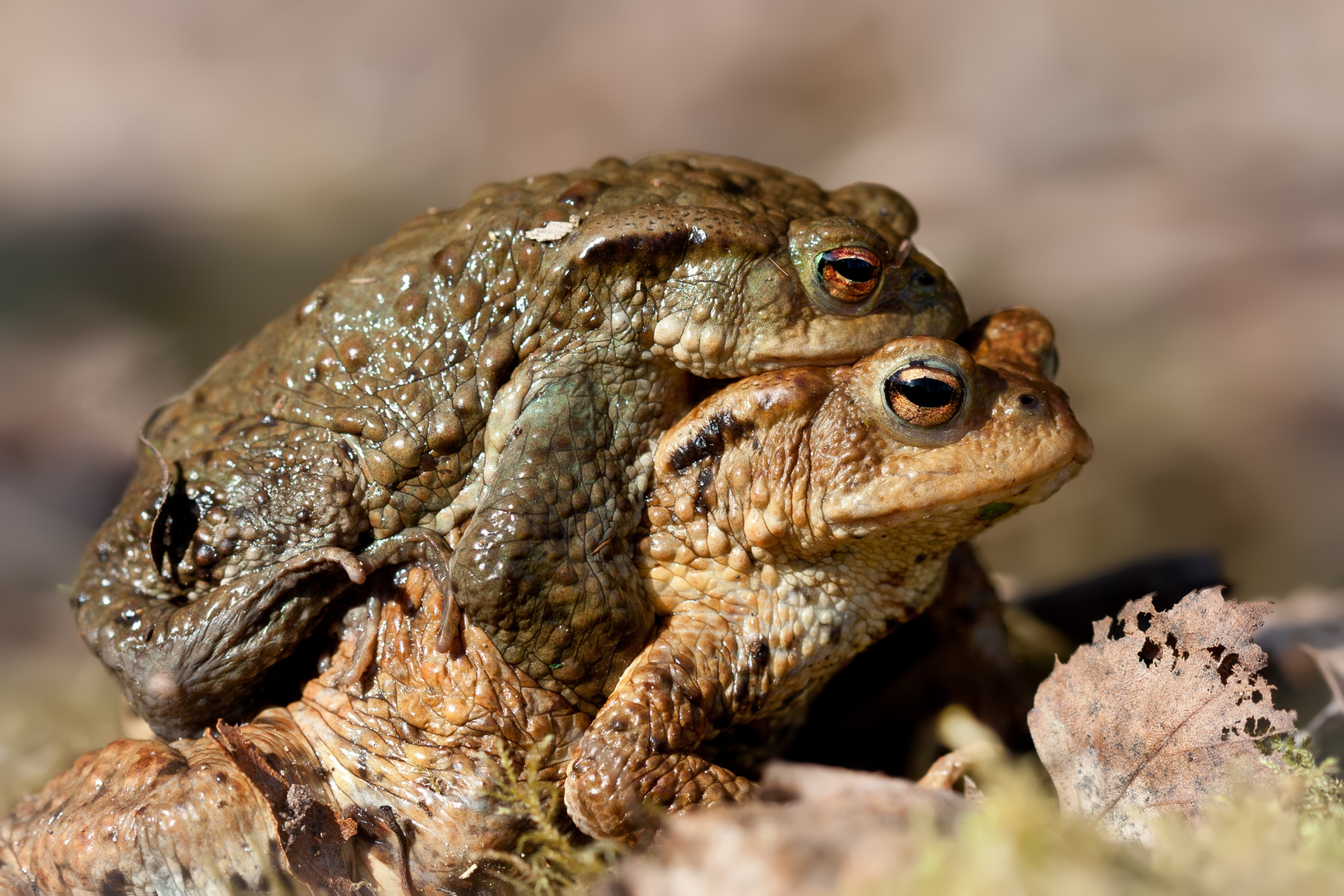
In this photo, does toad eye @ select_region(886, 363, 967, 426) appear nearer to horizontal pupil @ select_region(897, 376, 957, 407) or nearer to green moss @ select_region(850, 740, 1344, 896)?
horizontal pupil @ select_region(897, 376, 957, 407)

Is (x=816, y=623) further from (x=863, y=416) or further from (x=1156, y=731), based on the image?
(x=1156, y=731)

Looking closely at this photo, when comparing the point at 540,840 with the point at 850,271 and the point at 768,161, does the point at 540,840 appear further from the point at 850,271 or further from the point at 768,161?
the point at 768,161

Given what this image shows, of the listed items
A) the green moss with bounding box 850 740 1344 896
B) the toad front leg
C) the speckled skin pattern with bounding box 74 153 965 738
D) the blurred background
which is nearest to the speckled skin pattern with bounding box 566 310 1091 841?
the toad front leg

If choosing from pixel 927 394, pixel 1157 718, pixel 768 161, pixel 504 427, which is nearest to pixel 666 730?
pixel 504 427

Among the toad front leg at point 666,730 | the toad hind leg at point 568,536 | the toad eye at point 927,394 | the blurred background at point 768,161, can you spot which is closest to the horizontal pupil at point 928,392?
the toad eye at point 927,394

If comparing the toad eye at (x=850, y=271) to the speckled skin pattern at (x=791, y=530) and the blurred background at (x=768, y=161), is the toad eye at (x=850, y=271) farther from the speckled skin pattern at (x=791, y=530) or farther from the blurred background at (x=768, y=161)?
the blurred background at (x=768, y=161)

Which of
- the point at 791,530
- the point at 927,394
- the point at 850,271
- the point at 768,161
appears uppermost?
the point at 768,161
